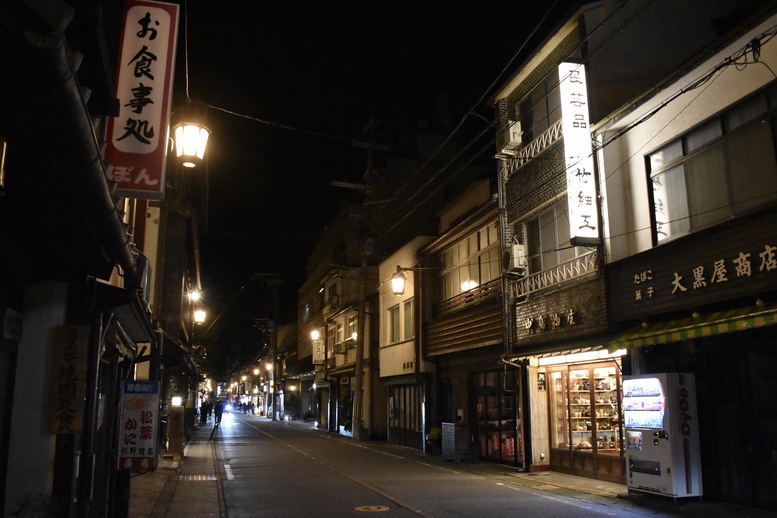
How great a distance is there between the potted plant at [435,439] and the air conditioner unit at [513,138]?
11.2 meters

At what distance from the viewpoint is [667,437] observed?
1216cm

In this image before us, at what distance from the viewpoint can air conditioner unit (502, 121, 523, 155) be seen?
19.2 meters

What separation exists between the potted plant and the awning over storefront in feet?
40.0

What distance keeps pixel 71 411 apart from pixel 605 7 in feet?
48.4

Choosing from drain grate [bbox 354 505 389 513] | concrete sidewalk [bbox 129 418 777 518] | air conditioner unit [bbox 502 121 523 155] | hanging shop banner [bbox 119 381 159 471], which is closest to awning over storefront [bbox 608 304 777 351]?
concrete sidewalk [bbox 129 418 777 518]

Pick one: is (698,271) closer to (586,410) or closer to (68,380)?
(586,410)

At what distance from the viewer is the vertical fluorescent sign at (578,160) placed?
14547 millimetres

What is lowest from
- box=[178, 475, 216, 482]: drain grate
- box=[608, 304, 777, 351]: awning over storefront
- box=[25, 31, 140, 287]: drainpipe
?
box=[178, 475, 216, 482]: drain grate

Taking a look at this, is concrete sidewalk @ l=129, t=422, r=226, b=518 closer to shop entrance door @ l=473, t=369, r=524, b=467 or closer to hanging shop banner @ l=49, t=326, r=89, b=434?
hanging shop banner @ l=49, t=326, r=89, b=434

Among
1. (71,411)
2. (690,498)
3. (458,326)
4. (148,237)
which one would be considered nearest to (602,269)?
(690,498)

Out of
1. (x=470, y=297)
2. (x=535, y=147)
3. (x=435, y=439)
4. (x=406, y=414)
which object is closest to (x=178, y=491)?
(x=470, y=297)

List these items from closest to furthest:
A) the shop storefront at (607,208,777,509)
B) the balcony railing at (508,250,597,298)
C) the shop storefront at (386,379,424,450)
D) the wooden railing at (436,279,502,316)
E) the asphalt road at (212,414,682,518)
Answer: the shop storefront at (607,208,777,509) < the asphalt road at (212,414,682,518) < the balcony railing at (508,250,597,298) < the wooden railing at (436,279,502,316) < the shop storefront at (386,379,424,450)

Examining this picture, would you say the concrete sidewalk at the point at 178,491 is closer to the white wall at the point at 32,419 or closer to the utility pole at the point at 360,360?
the white wall at the point at 32,419

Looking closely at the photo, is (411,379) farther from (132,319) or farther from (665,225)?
(132,319)
